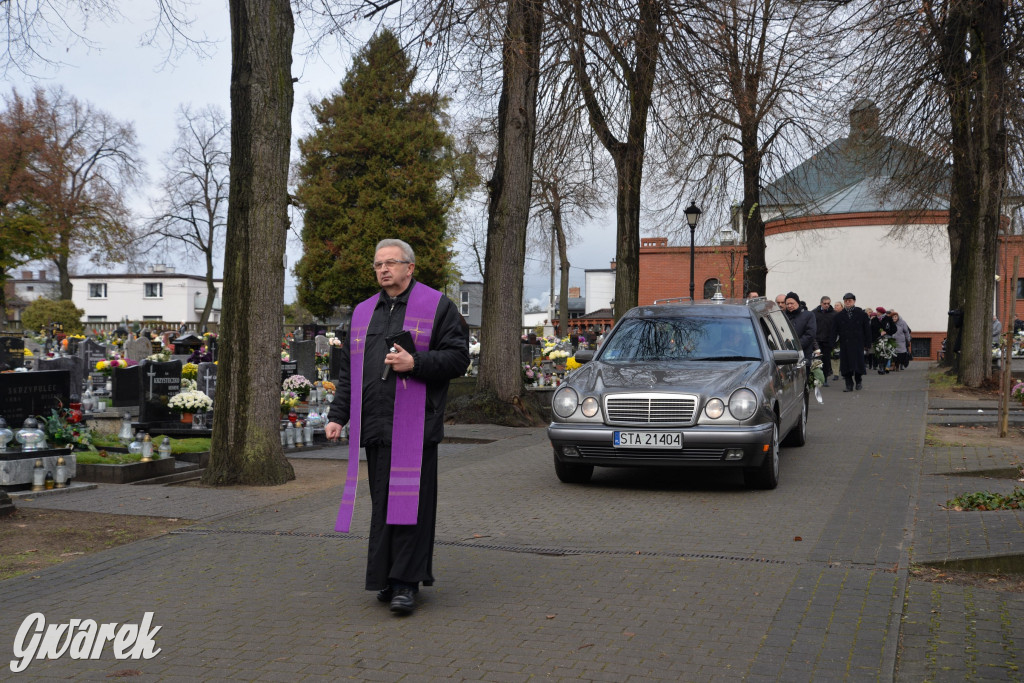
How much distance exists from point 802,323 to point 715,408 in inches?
369

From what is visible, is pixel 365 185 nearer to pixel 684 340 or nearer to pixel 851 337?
pixel 851 337

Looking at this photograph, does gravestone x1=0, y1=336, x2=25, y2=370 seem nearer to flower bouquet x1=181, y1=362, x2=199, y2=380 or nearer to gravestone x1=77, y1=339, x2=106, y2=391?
gravestone x1=77, y1=339, x2=106, y2=391

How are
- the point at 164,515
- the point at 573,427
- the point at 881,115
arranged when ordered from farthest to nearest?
the point at 881,115 < the point at 573,427 < the point at 164,515

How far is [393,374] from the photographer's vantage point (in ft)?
17.1

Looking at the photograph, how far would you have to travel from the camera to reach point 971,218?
20.3m

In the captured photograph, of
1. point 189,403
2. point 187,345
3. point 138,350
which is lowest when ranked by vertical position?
point 189,403

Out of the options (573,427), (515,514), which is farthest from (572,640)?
(573,427)

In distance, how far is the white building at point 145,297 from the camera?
89.8 m

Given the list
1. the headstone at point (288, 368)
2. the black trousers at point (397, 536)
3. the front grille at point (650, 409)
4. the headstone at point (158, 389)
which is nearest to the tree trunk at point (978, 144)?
the front grille at point (650, 409)

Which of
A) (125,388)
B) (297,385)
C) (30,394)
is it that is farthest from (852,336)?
(30,394)

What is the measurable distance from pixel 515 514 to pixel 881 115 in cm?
1532

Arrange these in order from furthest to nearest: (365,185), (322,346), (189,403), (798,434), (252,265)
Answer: (365,185), (322,346), (189,403), (798,434), (252,265)

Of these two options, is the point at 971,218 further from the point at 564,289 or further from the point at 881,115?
the point at 564,289

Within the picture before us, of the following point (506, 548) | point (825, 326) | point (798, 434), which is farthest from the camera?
point (825, 326)
